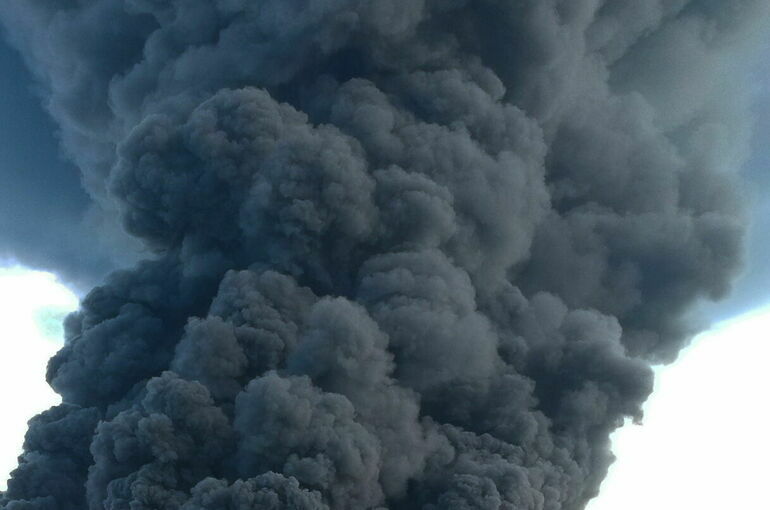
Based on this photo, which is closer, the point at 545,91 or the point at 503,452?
the point at 503,452

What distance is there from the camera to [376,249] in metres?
31.4

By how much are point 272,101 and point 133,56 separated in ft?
33.3

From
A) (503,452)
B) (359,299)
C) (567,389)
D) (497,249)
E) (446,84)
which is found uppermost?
(446,84)

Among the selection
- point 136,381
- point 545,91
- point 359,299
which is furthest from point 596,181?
point 136,381

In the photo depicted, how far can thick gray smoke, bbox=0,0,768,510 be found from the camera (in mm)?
26469

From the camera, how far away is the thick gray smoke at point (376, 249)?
1042 inches

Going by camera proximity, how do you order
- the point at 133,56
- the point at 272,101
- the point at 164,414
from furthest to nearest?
the point at 133,56, the point at 272,101, the point at 164,414

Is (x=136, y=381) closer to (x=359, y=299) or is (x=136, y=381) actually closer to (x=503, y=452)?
(x=359, y=299)

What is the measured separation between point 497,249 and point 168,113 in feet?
42.7

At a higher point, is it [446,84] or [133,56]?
[133,56]

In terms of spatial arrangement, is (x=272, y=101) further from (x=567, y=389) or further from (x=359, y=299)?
(x=567, y=389)

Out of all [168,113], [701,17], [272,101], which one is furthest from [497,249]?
[701,17]

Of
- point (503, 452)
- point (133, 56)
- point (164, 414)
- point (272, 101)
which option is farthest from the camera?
point (133, 56)

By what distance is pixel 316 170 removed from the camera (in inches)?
1180
